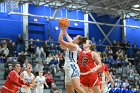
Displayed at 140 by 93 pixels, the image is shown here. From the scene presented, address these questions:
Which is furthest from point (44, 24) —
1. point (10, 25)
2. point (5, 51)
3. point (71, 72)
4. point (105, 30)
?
point (71, 72)

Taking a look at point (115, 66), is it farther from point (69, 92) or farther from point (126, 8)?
point (69, 92)

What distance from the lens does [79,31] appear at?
36688 millimetres

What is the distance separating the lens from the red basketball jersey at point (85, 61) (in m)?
11.0

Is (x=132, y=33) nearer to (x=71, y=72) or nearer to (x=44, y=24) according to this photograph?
(x=44, y=24)

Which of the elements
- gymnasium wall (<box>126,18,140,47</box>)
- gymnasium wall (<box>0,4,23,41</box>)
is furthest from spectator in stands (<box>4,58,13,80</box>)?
gymnasium wall (<box>126,18,140,47</box>)

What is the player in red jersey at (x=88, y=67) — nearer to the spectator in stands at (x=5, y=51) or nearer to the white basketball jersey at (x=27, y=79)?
the white basketball jersey at (x=27, y=79)

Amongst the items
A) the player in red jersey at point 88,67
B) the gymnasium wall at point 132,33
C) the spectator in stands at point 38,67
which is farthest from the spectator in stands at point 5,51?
the gymnasium wall at point 132,33

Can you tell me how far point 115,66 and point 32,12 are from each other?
9.08 m

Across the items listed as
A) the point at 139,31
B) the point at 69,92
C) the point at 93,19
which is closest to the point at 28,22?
the point at 93,19

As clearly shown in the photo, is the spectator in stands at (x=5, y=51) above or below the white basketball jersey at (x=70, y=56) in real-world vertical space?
below

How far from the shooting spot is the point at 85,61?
11.0 m

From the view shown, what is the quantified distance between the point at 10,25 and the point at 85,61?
22131mm

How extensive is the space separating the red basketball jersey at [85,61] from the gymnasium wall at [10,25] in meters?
21.2

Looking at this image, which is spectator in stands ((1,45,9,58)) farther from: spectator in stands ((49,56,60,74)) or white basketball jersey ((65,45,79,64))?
white basketball jersey ((65,45,79,64))
